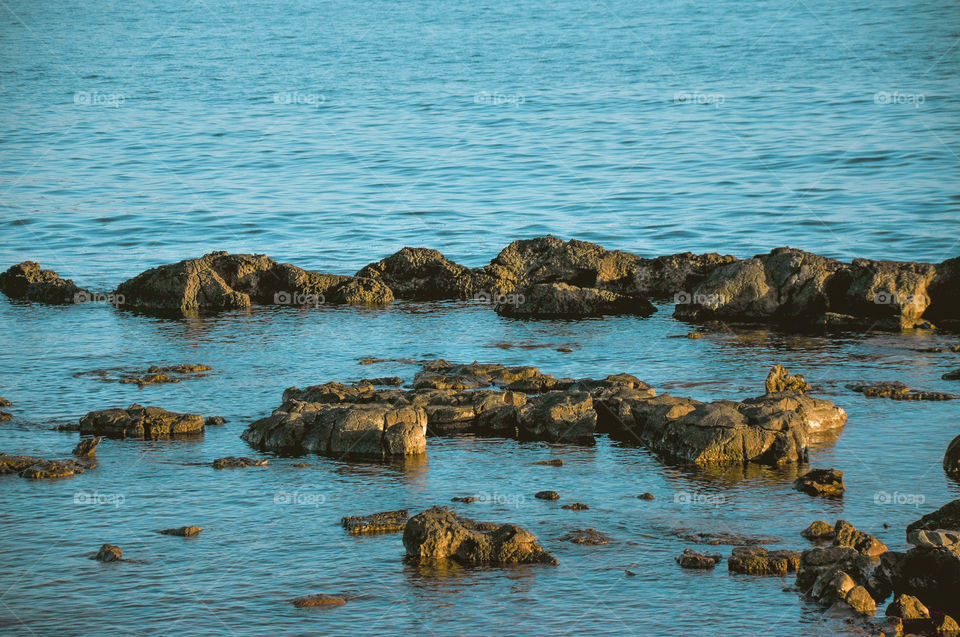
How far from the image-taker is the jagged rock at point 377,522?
22.3 meters

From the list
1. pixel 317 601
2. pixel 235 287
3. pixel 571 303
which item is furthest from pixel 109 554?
pixel 235 287

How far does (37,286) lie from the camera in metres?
42.9

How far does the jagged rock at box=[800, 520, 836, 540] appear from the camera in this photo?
21492 millimetres

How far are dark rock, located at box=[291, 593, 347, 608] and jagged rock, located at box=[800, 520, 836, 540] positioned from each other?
716cm

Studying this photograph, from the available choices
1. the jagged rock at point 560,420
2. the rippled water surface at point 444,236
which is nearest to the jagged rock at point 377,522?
the rippled water surface at point 444,236

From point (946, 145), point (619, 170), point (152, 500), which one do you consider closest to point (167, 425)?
point (152, 500)

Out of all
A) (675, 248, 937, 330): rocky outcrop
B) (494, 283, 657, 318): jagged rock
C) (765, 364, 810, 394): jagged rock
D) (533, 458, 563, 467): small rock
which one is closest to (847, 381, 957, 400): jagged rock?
(765, 364, 810, 394): jagged rock

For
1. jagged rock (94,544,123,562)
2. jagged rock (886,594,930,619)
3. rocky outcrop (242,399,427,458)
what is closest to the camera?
jagged rock (886,594,930,619)

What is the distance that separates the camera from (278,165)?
74375 mm

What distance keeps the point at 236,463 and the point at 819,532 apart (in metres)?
10.5

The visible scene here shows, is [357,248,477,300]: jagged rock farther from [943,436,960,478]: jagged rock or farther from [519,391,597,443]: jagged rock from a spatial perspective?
[943,436,960,478]: jagged rock

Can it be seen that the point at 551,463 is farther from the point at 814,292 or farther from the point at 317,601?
the point at 814,292

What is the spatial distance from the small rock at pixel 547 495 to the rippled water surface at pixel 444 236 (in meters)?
0.24

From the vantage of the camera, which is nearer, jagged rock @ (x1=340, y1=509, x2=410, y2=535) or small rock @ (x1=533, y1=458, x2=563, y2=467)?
jagged rock @ (x1=340, y1=509, x2=410, y2=535)
